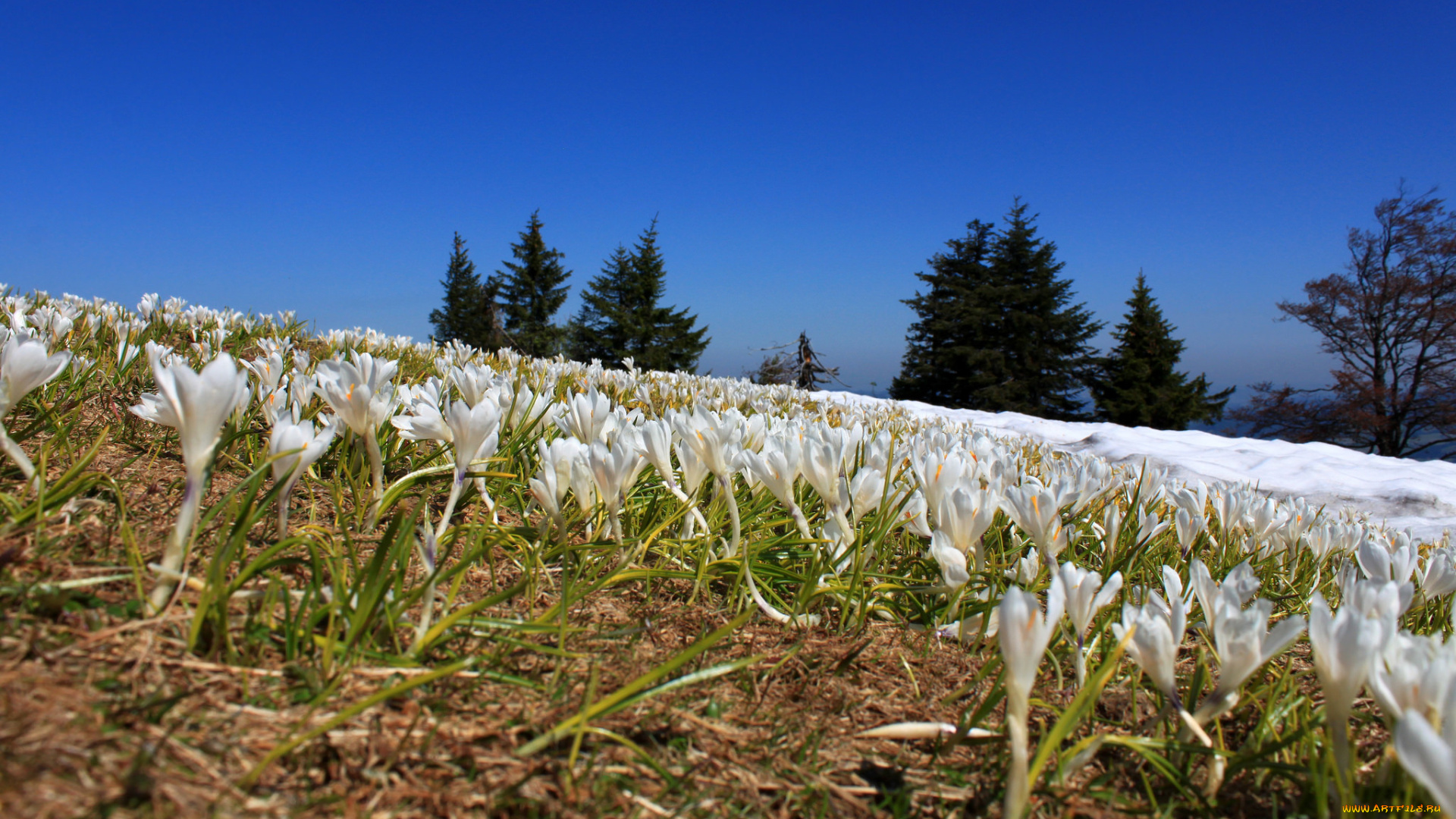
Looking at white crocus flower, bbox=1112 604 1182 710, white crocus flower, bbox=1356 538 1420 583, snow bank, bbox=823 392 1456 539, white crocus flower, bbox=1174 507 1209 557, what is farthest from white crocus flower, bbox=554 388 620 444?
snow bank, bbox=823 392 1456 539

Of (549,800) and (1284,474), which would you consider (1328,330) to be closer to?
(1284,474)

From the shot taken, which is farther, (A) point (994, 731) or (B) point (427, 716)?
(A) point (994, 731)

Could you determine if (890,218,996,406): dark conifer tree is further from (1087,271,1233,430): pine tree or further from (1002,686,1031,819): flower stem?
(1002,686,1031,819): flower stem

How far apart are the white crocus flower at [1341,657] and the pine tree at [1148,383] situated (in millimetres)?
42966

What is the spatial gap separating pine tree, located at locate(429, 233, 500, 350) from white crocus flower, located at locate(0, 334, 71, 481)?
51738mm

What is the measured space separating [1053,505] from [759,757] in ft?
3.45

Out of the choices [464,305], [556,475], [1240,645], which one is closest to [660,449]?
[556,475]

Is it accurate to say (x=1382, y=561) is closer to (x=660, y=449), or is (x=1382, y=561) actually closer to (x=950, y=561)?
(x=950, y=561)

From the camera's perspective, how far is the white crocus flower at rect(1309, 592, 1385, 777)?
1006 millimetres

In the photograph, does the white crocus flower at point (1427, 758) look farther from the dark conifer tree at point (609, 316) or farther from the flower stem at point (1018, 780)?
the dark conifer tree at point (609, 316)

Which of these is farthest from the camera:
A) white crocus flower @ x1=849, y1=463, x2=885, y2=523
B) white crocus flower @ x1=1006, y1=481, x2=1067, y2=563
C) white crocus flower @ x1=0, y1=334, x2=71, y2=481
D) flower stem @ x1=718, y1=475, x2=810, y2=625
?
white crocus flower @ x1=849, y1=463, x2=885, y2=523

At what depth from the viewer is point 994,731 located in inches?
49.6

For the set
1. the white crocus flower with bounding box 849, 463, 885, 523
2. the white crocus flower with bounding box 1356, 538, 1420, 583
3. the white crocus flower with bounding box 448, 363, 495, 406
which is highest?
the white crocus flower with bounding box 448, 363, 495, 406

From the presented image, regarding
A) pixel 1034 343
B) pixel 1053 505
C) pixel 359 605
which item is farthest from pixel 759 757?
pixel 1034 343
